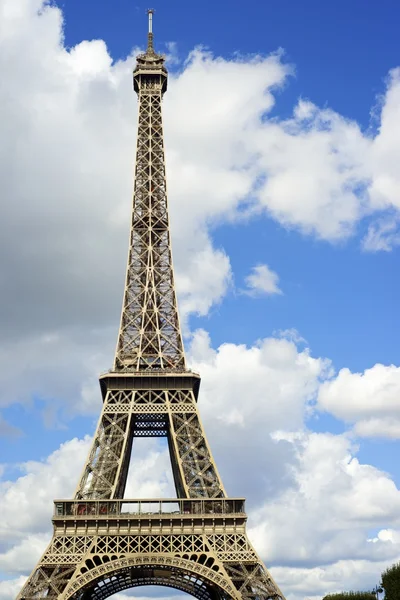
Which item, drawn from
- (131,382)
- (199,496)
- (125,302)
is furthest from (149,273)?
(199,496)

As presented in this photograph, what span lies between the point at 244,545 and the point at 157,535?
24.6 ft

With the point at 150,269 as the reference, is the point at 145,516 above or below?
below

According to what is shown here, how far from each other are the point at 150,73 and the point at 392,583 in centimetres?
6175

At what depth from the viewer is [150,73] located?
3878 inches

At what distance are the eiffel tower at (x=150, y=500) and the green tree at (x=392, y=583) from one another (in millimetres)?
9861

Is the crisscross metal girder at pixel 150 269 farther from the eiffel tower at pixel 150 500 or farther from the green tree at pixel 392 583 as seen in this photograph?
the green tree at pixel 392 583

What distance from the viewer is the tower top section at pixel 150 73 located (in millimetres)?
98625

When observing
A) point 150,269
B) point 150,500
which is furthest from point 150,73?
point 150,500

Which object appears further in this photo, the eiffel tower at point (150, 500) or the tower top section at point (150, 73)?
the tower top section at point (150, 73)

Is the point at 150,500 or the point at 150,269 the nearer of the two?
the point at 150,500

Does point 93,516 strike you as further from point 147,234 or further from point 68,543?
point 147,234

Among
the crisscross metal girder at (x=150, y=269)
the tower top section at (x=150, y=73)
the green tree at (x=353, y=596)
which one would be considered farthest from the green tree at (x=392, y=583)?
the tower top section at (x=150, y=73)

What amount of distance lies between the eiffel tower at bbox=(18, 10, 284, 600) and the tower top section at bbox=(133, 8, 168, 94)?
10.3 feet

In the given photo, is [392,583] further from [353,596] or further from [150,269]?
[150,269]
